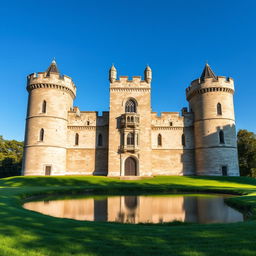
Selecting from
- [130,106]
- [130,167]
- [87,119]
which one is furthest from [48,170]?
[130,106]

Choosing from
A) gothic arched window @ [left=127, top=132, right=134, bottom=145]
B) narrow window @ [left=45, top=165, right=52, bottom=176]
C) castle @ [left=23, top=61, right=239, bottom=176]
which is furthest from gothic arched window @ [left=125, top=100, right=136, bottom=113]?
narrow window @ [left=45, top=165, right=52, bottom=176]

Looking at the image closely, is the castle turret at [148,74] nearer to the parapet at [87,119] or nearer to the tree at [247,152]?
the parapet at [87,119]

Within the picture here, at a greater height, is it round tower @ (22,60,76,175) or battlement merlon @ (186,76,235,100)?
battlement merlon @ (186,76,235,100)

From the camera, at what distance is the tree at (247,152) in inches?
1737

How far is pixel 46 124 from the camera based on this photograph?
108ft

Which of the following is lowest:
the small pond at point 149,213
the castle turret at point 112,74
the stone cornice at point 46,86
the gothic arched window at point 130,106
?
the small pond at point 149,213

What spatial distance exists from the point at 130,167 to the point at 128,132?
209 inches

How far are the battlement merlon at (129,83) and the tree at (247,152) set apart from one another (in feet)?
82.1

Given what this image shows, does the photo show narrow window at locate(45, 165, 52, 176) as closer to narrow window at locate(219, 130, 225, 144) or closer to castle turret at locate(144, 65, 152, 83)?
castle turret at locate(144, 65, 152, 83)

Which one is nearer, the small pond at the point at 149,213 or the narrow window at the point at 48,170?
the small pond at the point at 149,213

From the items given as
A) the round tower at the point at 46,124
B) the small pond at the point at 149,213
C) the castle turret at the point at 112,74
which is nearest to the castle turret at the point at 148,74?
the castle turret at the point at 112,74

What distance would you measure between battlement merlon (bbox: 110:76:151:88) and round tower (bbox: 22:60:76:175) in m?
7.78

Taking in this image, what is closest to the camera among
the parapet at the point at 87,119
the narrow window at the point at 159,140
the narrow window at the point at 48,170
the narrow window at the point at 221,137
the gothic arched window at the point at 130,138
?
the narrow window at the point at 48,170

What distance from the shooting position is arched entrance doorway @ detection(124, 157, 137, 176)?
3284 cm
